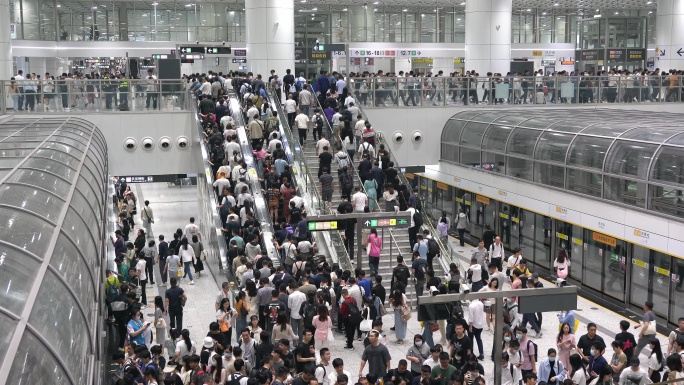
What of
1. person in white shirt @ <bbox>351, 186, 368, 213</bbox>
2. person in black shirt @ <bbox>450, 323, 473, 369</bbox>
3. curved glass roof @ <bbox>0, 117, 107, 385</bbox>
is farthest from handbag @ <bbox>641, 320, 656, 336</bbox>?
curved glass roof @ <bbox>0, 117, 107, 385</bbox>

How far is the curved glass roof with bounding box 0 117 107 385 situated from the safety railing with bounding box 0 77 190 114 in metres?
14.9

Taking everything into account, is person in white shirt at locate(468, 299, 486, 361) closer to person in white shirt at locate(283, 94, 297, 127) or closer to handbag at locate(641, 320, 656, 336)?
handbag at locate(641, 320, 656, 336)

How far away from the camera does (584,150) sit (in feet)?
71.5

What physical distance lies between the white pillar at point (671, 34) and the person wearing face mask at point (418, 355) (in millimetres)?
28023

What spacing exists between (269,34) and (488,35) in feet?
27.2

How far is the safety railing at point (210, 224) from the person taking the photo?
19422mm

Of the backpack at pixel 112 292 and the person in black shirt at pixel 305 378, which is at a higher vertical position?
the backpack at pixel 112 292

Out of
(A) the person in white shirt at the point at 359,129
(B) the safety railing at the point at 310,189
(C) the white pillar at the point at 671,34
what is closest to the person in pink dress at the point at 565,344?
(B) the safety railing at the point at 310,189

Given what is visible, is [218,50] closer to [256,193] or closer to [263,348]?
[256,193]

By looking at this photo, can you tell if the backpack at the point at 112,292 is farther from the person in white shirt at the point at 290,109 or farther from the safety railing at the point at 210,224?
the person in white shirt at the point at 290,109

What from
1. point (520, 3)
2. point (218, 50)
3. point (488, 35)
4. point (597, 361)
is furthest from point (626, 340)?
point (520, 3)

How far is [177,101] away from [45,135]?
13.1 m

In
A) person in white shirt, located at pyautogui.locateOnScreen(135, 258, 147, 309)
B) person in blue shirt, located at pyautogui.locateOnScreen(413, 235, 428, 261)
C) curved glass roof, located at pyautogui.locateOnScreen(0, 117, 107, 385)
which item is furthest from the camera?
person in blue shirt, located at pyautogui.locateOnScreen(413, 235, 428, 261)

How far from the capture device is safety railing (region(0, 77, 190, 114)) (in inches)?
1022
